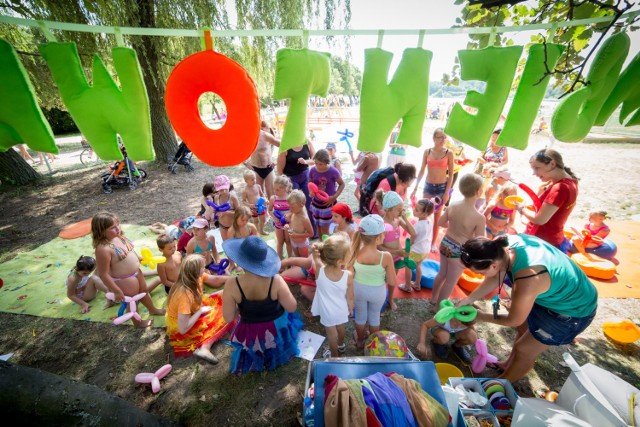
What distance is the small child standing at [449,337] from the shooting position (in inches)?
107

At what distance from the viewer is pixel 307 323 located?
338 centimetres

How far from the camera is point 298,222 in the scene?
3791 millimetres

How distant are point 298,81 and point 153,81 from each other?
804 centimetres

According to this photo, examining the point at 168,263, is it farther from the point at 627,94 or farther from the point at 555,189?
the point at 627,94

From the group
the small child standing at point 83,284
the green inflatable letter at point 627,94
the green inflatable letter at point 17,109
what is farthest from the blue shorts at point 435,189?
the small child standing at point 83,284

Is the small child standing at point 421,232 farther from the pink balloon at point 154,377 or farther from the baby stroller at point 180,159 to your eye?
the baby stroller at point 180,159

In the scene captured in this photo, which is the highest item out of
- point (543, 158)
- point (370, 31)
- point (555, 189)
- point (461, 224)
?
point (370, 31)

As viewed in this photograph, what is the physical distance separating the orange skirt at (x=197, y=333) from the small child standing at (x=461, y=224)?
2.71 metres

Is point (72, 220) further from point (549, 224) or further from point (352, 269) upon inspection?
point (549, 224)

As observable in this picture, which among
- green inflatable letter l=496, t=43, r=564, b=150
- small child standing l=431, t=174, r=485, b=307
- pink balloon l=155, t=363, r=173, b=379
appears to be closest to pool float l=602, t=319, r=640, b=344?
small child standing l=431, t=174, r=485, b=307

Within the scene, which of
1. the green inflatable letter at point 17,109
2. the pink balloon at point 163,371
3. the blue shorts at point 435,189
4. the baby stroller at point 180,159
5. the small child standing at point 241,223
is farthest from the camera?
the baby stroller at point 180,159

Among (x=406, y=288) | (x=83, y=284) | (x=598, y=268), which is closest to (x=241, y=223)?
(x=83, y=284)

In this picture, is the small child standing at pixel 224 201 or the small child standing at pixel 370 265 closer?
the small child standing at pixel 370 265

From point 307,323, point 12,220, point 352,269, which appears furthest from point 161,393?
point 12,220
